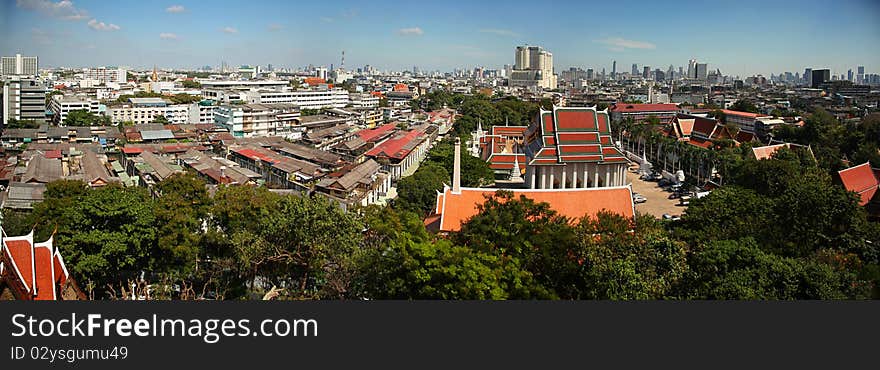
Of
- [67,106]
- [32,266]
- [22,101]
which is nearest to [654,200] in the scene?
[32,266]

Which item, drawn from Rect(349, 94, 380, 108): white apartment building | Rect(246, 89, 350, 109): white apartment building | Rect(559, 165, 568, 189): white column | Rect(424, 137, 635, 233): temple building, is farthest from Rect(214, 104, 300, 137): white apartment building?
Rect(424, 137, 635, 233): temple building

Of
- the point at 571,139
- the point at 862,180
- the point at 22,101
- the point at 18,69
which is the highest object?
the point at 18,69

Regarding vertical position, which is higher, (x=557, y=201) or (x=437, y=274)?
(x=557, y=201)

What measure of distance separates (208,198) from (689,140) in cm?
1436

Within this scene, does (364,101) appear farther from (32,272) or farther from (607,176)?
(32,272)

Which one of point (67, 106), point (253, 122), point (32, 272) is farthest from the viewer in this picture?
point (67, 106)

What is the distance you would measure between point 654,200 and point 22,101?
17529mm

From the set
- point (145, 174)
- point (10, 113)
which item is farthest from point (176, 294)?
point (10, 113)

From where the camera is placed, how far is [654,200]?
12.3m

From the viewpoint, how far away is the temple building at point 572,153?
9375mm

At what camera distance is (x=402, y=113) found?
Answer: 92.9 feet

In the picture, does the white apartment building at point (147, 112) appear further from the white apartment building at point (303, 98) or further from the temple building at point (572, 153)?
the temple building at point (572, 153)

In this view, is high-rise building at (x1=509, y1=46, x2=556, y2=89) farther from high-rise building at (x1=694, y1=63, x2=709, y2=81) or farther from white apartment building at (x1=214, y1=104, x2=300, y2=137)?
white apartment building at (x1=214, y1=104, x2=300, y2=137)

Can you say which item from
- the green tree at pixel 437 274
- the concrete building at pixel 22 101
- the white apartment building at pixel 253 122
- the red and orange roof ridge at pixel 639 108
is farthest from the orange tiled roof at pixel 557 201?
the red and orange roof ridge at pixel 639 108
